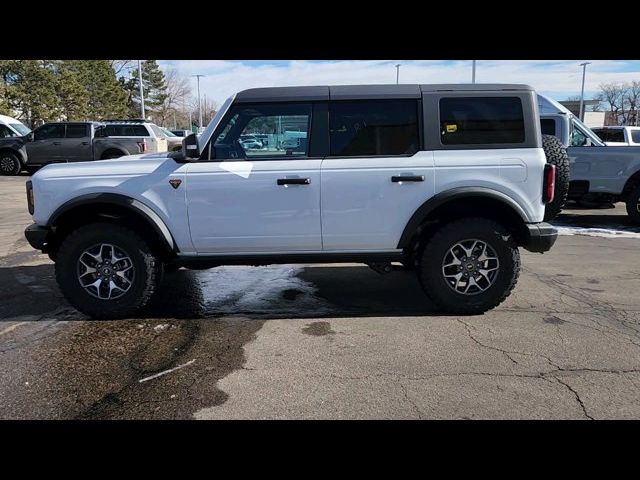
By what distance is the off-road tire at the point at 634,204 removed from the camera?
9.44 metres

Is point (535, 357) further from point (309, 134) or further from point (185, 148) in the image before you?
point (185, 148)

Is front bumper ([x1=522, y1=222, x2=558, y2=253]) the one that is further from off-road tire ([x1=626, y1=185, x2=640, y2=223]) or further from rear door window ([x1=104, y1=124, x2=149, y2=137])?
rear door window ([x1=104, y1=124, x2=149, y2=137])

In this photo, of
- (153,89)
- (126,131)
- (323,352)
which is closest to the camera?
(323,352)

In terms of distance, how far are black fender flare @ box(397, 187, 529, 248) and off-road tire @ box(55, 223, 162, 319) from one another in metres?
2.38

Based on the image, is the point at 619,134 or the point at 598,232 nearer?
the point at 598,232

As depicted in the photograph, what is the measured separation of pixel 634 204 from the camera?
9438mm

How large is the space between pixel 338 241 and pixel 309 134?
1012 millimetres

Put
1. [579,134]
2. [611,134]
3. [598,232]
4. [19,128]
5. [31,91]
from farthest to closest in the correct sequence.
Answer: [31,91] < [19,128] < [611,134] < [579,134] < [598,232]

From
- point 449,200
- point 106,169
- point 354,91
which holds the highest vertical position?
point 354,91

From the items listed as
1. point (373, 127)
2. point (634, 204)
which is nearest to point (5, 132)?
point (373, 127)

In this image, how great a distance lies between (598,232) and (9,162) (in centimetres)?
1965

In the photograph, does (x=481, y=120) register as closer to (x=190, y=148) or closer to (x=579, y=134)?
(x=190, y=148)

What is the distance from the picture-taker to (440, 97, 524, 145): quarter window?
14.8 ft
